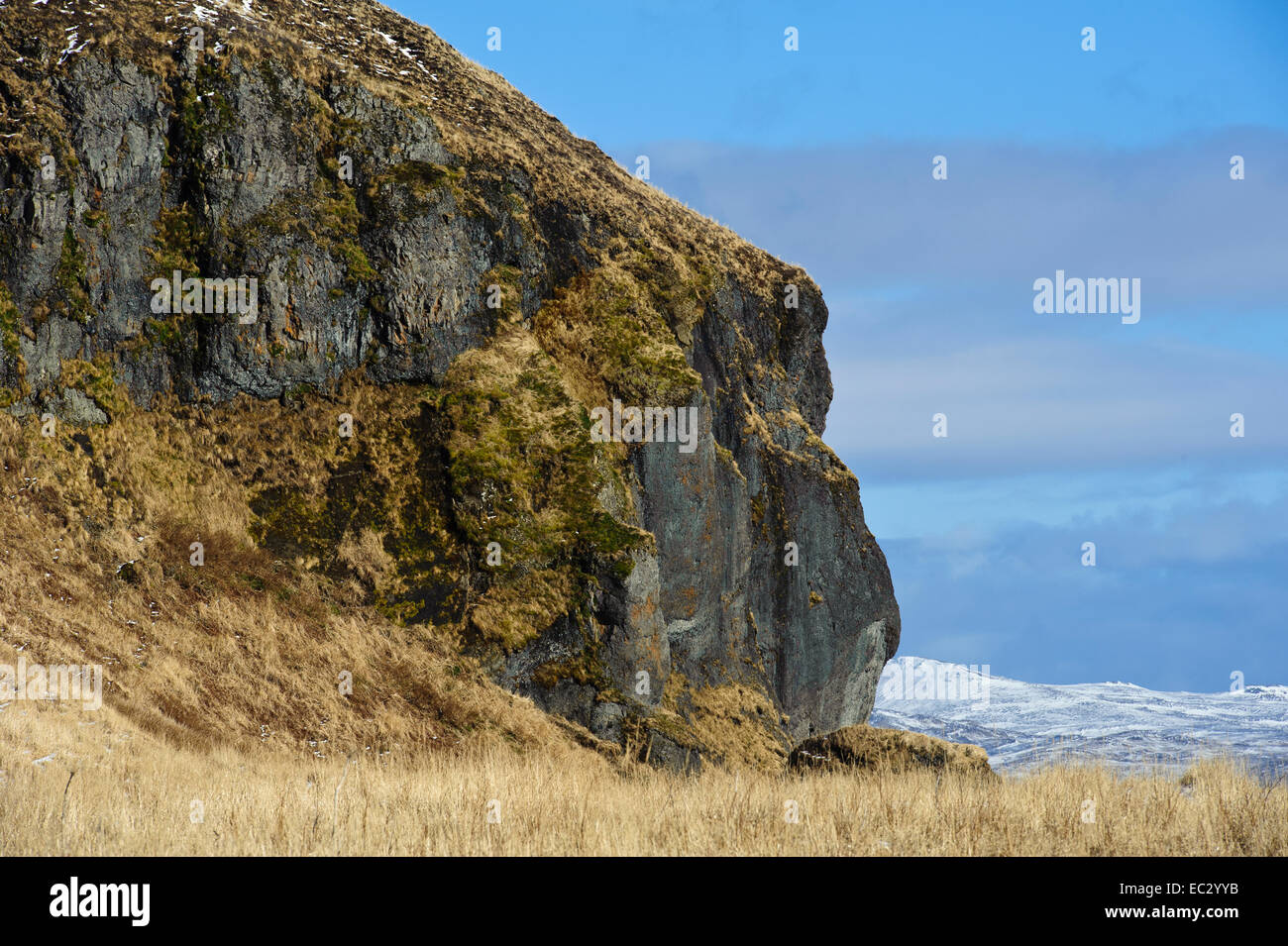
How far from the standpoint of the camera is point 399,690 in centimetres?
2473

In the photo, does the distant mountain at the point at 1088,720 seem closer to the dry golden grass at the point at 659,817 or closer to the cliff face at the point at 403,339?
the dry golden grass at the point at 659,817

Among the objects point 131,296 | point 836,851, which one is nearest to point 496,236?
point 131,296

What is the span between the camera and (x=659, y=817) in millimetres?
11086

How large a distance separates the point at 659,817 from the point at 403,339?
22.2m

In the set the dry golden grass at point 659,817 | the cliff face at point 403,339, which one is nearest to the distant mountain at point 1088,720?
the dry golden grass at point 659,817

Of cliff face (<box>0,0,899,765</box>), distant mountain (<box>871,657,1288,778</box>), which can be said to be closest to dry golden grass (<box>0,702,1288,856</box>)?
distant mountain (<box>871,657,1288,778</box>)

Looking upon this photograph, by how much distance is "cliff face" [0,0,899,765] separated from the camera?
27.2 meters

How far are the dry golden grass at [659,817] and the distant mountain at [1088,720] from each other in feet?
2.10

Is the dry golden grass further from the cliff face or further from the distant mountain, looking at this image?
the cliff face

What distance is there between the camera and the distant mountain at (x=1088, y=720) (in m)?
13.3

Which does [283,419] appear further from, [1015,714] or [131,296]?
[1015,714]

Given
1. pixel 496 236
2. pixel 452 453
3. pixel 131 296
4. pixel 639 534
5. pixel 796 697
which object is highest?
pixel 496 236
